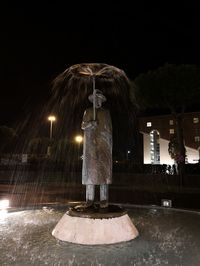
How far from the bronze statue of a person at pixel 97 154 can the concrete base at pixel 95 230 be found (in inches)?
22.0

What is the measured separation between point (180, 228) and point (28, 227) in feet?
11.8

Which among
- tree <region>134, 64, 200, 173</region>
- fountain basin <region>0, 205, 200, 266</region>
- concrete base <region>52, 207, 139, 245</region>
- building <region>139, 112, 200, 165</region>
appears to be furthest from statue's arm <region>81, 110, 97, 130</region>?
building <region>139, 112, 200, 165</region>

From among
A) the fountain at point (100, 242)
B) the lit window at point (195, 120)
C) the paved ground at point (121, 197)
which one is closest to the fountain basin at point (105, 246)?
the fountain at point (100, 242)

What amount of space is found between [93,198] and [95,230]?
882 mm

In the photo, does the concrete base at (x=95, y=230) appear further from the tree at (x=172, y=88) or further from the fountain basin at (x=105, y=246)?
the tree at (x=172, y=88)

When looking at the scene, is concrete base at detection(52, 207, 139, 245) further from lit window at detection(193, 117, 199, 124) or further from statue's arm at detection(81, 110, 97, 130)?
lit window at detection(193, 117, 199, 124)

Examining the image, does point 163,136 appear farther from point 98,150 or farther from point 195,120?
point 98,150

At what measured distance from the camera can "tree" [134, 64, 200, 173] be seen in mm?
29328

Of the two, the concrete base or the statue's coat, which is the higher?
the statue's coat

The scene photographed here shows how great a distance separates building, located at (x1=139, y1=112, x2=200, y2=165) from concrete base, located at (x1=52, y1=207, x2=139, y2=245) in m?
50.5

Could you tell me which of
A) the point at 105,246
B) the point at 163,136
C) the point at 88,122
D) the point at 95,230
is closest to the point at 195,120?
the point at 163,136

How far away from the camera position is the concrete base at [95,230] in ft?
18.4

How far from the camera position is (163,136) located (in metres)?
61.6

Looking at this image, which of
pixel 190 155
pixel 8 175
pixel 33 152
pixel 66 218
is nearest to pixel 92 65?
pixel 66 218
